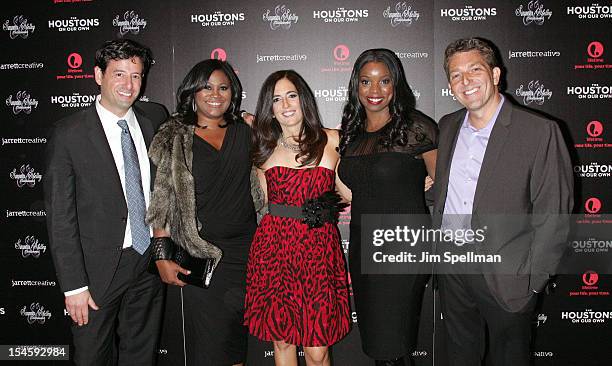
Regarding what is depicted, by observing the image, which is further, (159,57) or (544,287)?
(159,57)

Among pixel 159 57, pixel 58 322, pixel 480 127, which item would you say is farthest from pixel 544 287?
pixel 58 322

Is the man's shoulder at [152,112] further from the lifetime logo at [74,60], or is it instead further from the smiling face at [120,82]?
the lifetime logo at [74,60]

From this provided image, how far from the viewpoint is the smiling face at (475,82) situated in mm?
2709

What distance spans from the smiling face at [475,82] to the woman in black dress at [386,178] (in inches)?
15.7

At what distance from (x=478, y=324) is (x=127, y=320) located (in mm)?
2243

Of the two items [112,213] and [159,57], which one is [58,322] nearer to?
[112,213]

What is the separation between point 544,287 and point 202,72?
2485 millimetres

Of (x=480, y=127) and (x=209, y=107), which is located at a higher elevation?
(x=209, y=107)

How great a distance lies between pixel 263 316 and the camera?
9.80 ft

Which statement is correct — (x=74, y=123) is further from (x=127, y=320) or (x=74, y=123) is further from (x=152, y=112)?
(x=127, y=320)

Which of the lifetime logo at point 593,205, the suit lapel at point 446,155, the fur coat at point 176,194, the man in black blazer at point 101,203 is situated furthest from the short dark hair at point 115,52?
the lifetime logo at point 593,205

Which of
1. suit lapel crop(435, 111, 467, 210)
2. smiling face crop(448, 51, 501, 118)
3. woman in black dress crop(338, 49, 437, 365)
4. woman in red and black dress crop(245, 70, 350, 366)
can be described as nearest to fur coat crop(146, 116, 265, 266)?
woman in red and black dress crop(245, 70, 350, 366)

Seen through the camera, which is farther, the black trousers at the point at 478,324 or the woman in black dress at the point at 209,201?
the woman in black dress at the point at 209,201

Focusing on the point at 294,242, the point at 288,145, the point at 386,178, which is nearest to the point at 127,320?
the point at 294,242
